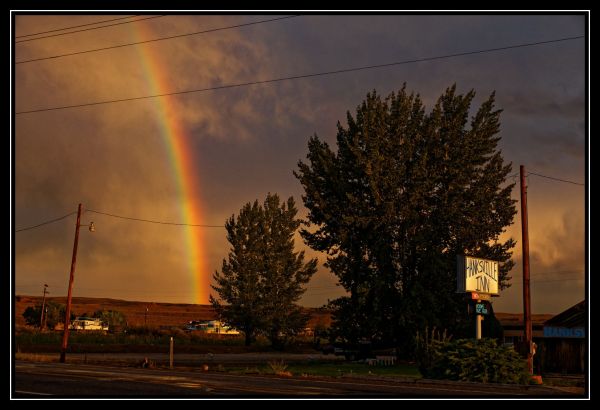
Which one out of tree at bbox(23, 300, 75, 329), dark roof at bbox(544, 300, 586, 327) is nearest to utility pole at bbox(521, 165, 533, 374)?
dark roof at bbox(544, 300, 586, 327)

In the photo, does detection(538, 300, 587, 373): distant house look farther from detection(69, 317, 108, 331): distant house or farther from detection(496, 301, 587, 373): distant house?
detection(69, 317, 108, 331): distant house

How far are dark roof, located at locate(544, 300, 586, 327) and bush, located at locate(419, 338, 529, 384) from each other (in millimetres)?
9657

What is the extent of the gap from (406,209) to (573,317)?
12970mm

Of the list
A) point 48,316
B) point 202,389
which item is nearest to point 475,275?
point 202,389

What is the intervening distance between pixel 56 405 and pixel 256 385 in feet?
33.4

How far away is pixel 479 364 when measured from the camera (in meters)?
32.2

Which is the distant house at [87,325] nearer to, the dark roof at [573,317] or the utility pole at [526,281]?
the dark roof at [573,317]

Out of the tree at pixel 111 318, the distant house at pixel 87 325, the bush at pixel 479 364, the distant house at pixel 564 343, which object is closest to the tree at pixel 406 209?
the distant house at pixel 564 343

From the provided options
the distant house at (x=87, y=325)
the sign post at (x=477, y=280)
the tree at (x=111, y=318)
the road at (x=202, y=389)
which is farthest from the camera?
the tree at (x=111, y=318)

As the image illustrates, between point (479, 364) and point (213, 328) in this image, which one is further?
point (213, 328)

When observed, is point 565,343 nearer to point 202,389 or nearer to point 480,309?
point 480,309

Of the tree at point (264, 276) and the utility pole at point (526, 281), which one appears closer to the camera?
the utility pole at point (526, 281)

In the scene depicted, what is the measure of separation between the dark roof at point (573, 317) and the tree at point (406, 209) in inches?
277

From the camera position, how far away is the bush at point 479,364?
31953mm
